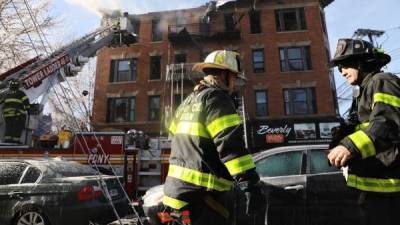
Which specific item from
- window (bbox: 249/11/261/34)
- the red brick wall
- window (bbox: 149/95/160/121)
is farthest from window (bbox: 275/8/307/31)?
window (bbox: 149/95/160/121)

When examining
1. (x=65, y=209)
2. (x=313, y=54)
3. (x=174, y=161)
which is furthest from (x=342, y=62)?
(x=313, y=54)

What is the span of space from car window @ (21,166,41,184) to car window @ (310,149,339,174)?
4531mm

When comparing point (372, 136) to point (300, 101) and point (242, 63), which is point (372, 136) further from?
point (242, 63)

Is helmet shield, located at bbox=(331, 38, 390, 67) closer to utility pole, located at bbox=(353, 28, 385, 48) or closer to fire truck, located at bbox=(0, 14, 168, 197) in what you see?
fire truck, located at bbox=(0, 14, 168, 197)

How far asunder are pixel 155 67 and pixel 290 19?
920cm

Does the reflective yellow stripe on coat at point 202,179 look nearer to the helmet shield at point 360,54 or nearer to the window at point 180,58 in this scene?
the helmet shield at point 360,54

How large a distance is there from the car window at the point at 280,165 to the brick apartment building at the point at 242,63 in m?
14.8

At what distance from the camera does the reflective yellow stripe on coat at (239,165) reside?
2297 millimetres

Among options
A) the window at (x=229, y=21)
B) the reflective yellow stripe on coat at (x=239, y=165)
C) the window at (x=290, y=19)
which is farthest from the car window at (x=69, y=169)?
the window at (x=290, y=19)

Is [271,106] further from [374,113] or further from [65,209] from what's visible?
[374,113]

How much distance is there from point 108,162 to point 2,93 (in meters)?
3.63

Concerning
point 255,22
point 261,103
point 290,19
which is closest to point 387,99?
point 261,103

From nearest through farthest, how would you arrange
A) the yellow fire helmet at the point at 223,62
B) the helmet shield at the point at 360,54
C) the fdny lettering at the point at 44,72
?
the helmet shield at the point at 360,54
the yellow fire helmet at the point at 223,62
the fdny lettering at the point at 44,72

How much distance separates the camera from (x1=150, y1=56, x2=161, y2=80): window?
2327 cm
